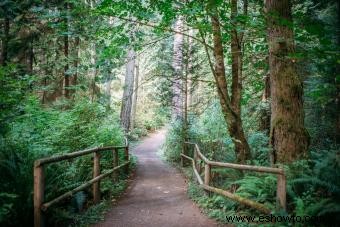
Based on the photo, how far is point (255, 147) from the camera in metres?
10.8

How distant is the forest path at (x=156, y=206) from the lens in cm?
620

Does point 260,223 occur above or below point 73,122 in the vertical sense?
below

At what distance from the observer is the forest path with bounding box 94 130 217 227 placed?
620 cm

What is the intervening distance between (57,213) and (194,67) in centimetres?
976

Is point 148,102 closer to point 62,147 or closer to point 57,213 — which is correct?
point 62,147

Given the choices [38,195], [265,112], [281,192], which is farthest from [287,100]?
[265,112]

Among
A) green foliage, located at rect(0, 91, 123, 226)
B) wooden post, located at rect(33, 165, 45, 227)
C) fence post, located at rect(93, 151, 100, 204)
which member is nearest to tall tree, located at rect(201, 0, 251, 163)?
fence post, located at rect(93, 151, 100, 204)

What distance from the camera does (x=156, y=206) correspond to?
752cm

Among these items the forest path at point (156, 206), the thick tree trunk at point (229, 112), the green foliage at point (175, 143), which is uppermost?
the thick tree trunk at point (229, 112)

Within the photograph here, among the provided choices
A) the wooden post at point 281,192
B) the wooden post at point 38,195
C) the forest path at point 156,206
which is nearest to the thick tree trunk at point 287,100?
the wooden post at point 281,192

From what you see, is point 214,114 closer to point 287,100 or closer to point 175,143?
point 175,143

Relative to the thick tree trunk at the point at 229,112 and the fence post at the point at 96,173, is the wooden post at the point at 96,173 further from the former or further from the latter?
the thick tree trunk at the point at 229,112

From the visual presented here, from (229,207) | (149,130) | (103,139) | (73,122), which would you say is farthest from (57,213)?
(149,130)

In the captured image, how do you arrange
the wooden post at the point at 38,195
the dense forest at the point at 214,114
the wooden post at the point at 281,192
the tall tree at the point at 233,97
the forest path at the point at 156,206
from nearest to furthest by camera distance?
the wooden post at the point at 38,195 < the wooden post at the point at 281,192 < the dense forest at the point at 214,114 < the forest path at the point at 156,206 < the tall tree at the point at 233,97
